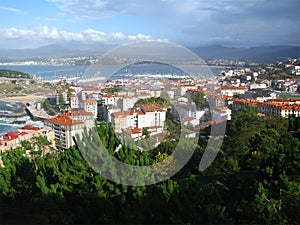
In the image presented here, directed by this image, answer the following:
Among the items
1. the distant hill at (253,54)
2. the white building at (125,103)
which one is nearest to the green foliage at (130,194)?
the white building at (125,103)

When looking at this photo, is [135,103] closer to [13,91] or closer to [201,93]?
[201,93]

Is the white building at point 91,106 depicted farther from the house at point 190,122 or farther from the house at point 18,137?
the house at point 190,122

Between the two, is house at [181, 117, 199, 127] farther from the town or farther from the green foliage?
the green foliage

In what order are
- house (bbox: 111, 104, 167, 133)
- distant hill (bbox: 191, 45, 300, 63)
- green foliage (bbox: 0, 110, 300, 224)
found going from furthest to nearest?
distant hill (bbox: 191, 45, 300, 63), house (bbox: 111, 104, 167, 133), green foliage (bbox: 0, 110, 300, 224)

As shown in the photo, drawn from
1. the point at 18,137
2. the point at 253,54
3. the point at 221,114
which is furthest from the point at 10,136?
the point at 253,54

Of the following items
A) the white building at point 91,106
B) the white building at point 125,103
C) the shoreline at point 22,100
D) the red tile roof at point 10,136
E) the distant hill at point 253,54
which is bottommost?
the shoreline at point 22,100

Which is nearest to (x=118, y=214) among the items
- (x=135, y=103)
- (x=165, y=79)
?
(x=135, y=103)

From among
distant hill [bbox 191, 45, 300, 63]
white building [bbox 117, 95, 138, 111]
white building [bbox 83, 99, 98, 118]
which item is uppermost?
distant hill [bbox 191, 45, 300, 63]

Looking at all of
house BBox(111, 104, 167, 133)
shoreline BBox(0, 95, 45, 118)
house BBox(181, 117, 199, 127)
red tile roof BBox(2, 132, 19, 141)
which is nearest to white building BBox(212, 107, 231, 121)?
house BBox(181, 117, 199, 127)
